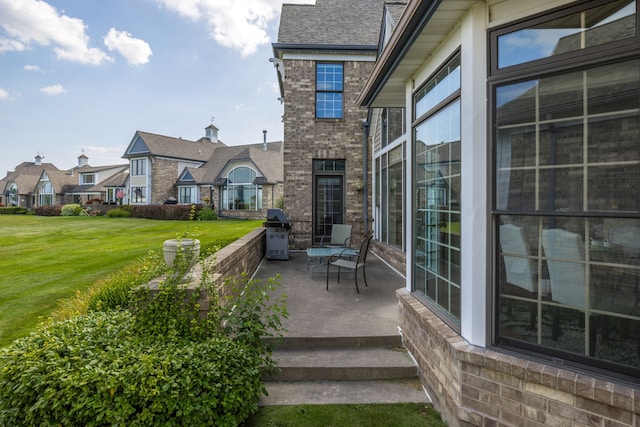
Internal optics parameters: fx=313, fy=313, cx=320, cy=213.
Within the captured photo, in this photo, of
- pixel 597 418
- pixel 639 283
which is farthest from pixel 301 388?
pixel 639 283

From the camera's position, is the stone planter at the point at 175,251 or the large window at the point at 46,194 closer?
the stone planter at the point at 175,251

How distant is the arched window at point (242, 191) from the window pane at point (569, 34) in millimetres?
23317

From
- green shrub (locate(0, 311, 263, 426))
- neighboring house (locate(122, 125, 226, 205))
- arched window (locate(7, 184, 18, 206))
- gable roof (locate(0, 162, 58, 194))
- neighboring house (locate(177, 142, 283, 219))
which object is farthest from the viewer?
arched window (locate(7, 184, 18, 206))

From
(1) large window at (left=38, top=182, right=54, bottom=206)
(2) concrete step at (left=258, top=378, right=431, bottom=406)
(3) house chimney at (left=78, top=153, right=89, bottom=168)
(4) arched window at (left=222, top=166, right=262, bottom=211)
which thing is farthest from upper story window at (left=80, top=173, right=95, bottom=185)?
(2) concrete step at (left=258, top=378, right=431, bottom=406)

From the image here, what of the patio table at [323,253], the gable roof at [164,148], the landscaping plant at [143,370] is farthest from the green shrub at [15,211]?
the landscaping plant at [143,370]

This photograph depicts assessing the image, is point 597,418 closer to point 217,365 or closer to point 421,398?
point 421,398

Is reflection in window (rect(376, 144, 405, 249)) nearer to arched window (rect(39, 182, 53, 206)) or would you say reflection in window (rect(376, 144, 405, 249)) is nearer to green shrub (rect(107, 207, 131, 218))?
green shrub (rect(107, 207, 131, 218))

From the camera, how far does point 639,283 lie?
181 cm

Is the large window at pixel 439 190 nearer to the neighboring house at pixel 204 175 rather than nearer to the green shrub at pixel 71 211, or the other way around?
the neighboring house at pixel 204 175

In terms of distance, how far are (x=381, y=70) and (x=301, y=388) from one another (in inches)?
144

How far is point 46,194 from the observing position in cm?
4122

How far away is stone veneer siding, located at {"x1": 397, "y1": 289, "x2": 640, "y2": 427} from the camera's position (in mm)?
1832

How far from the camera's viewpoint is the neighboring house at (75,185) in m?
37.4

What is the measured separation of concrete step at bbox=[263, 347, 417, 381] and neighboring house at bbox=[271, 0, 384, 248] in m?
6.32
